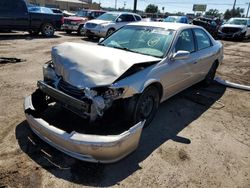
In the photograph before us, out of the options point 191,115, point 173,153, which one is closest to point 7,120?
point 173,153

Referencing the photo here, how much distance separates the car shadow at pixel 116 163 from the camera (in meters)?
2.96

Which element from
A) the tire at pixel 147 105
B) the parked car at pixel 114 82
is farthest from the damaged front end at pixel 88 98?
the tire at pixel 147 105

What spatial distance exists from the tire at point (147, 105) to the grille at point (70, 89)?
81 centimetres

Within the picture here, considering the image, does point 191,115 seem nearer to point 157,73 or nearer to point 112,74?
point 157,73

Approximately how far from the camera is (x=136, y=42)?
15.2 feet

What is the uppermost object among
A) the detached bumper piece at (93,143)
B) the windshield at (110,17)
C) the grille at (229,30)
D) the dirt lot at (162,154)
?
the windshield at (110,17)

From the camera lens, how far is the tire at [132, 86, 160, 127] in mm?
3634

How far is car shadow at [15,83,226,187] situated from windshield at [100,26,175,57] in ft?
4.08

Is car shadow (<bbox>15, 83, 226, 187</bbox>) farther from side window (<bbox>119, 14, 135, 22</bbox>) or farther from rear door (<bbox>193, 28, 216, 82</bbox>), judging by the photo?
side window (<bbox>119, 14, 135, 22</bbox>)

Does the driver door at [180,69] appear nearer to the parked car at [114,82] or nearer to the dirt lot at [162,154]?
the parked car at [114,82]

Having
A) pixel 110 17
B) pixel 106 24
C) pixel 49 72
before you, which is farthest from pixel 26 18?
pixel 49 72

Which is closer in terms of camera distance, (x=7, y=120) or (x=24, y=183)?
(x=24, y=183)

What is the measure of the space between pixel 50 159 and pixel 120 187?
3.30ft

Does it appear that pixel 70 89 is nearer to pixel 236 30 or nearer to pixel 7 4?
pixel 7 4
